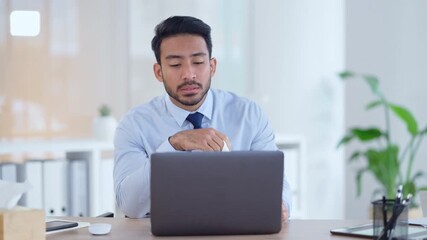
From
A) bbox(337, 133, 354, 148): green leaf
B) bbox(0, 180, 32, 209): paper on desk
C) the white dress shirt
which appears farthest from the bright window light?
bbox(0, 180, 32, 209): paper on desk

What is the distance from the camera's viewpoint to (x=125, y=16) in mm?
4699

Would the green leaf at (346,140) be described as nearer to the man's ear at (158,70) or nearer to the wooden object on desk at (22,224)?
the man's ear at (158,70)

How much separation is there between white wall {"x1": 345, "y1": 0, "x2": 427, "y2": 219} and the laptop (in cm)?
373

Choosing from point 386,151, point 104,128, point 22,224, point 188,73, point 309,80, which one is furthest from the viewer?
point 309,80

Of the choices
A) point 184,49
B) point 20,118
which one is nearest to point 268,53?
point 20,118

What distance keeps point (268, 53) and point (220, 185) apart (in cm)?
341

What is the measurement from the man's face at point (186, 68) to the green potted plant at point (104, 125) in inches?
63.9

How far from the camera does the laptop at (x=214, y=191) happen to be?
6.54 ft

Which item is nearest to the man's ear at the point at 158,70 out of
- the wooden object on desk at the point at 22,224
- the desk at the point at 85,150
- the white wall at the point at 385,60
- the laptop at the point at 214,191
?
the laptop at the point at 214,191

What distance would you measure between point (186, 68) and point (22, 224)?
2.86 feet

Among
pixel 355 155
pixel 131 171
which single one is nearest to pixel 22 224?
pixel 131 171

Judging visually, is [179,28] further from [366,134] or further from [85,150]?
[366,134]

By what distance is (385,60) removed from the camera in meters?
5.69

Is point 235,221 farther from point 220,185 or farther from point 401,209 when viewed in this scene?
point 401,209
